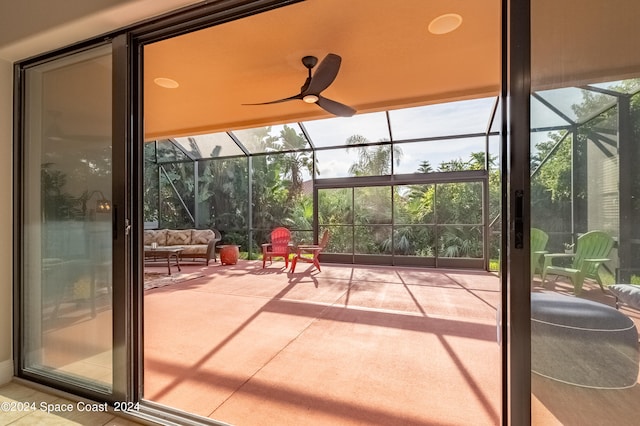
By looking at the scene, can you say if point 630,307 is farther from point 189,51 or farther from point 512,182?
point 189,51

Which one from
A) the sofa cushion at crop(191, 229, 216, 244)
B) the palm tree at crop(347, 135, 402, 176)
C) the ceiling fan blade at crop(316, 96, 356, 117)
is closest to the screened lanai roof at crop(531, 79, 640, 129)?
the ceiling fan blade at crop(316, 96, 356, 117)

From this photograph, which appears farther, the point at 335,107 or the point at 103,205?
the point at 335,107

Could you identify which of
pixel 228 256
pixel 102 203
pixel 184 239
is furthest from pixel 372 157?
pixel 102 203

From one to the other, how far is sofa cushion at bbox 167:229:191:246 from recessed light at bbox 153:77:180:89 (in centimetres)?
459

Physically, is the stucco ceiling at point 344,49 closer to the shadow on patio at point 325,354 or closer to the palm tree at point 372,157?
the shadow on patio at point 325,354

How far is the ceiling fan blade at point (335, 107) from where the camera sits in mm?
3215

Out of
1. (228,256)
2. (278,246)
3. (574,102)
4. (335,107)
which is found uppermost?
(335,107)

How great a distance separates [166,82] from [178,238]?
481 centimetres

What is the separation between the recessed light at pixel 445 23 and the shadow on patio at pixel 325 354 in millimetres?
2601

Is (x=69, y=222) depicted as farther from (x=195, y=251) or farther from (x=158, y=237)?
(x=158, y=237)

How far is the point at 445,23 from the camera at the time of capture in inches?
88.0

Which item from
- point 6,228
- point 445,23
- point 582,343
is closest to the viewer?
point 582,343

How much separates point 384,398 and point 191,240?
653 centimetres

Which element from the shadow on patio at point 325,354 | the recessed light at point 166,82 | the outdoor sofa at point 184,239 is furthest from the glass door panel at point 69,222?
the outdoor sofa at point 184,239
